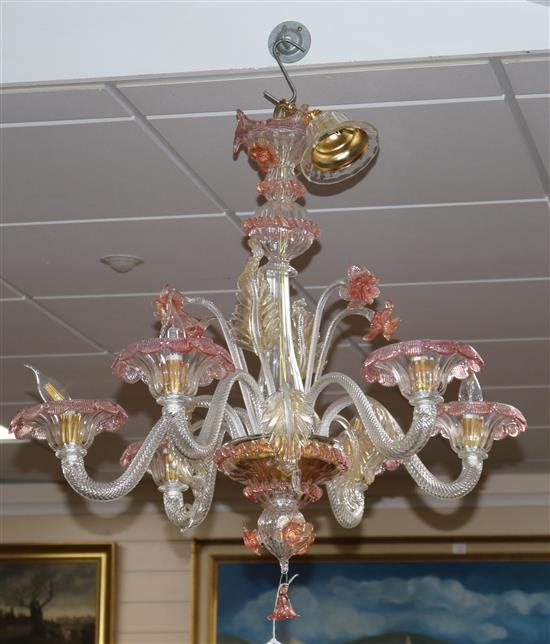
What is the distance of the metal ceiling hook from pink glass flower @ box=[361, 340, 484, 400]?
2.04ft

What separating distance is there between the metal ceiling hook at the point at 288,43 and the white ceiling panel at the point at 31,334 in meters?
1.65

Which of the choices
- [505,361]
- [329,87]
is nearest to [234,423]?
[329,87]

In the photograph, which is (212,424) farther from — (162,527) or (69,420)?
(162,527)

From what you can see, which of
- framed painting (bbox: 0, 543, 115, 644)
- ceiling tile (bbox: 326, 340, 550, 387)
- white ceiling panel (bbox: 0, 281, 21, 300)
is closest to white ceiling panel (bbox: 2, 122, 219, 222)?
white ceiling panel (bbox: 0, 281, 21, 300)

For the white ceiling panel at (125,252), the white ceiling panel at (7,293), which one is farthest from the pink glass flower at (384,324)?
the white ceiling panel at (7,293)

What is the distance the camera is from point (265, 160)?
7.86 feet

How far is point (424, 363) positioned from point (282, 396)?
0.93 feet

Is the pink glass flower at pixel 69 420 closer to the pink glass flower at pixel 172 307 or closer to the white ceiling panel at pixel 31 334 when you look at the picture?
the pink glass flower at pixel 172 307

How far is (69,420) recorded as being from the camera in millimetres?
2244

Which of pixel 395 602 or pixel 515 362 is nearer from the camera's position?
pixel 515 362

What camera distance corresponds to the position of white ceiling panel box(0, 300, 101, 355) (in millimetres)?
3947

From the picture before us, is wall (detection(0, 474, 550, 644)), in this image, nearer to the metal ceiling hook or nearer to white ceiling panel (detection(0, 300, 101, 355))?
white ceiling panel (detection(0, 300, 101, 355))

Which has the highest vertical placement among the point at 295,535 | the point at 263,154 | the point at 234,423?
the point at 263,154

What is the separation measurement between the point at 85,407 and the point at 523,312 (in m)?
2.06
